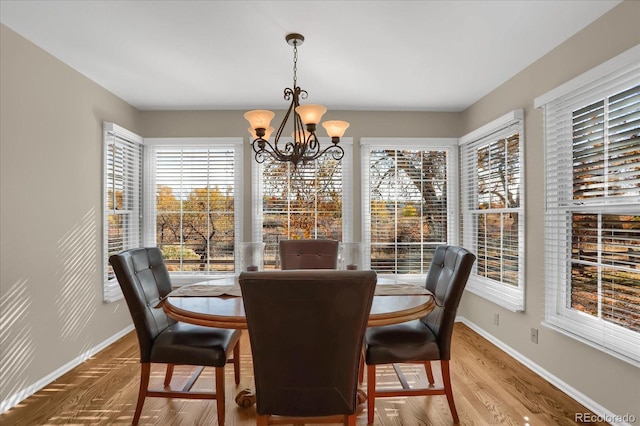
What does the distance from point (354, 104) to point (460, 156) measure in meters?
1.39

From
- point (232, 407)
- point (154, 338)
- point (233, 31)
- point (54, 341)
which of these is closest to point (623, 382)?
point (232, 407)

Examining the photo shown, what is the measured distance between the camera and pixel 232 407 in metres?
2.46

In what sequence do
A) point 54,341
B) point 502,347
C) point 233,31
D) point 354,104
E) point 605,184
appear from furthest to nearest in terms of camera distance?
point 354,104 → point 502,347 → point 54,341 → point 233,31 → point 605,184

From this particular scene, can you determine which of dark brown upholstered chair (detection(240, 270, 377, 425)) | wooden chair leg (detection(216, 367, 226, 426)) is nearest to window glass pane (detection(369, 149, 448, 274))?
wooden chair leg (detection(216, 367, 226, 426))

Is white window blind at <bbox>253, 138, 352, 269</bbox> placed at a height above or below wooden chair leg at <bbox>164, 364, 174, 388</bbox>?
above

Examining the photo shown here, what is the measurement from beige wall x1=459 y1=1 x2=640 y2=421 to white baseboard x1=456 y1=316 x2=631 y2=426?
0.10ft

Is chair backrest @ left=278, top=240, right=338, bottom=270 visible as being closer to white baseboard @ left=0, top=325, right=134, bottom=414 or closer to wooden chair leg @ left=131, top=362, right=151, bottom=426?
wooden chair leg @ left=131, top=362, right=151, bottom=426

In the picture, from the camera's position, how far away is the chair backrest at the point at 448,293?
218 centimetres

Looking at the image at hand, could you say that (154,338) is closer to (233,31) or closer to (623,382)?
(233,31)

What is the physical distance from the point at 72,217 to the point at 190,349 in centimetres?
183

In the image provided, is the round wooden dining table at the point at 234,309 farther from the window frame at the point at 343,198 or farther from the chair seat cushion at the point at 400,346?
the window frame at the point at 343,198

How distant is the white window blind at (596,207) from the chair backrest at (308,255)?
5.58ft

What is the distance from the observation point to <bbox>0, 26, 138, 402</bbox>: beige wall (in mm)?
2508

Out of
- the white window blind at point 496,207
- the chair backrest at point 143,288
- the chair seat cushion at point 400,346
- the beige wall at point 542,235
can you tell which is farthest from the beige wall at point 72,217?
the chair seat cushion at point 400,346
